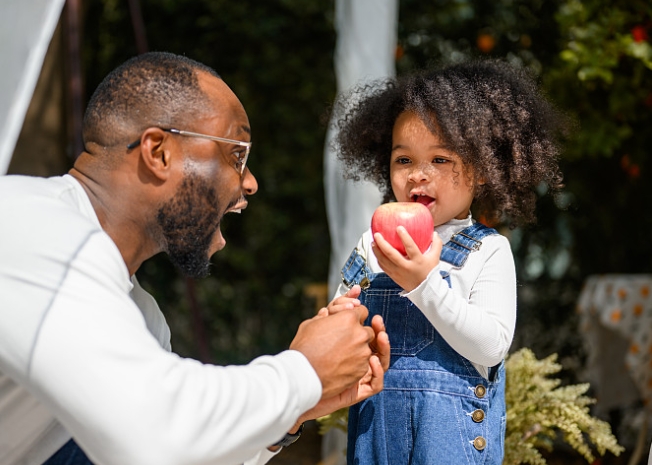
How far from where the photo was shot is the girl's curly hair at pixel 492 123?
7.36 ft

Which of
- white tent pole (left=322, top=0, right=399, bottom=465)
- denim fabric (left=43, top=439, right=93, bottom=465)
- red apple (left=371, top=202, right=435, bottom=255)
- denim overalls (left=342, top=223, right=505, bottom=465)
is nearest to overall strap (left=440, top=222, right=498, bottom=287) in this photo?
denim overalls (left=342, top=223, right=505, bottom=465)

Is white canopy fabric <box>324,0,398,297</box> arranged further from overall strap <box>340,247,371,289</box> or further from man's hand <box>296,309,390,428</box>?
man's hand <box>296,309,390,428</box>

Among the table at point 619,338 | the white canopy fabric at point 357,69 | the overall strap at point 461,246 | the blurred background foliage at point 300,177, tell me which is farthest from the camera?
the blurred background foliage at point 300,177

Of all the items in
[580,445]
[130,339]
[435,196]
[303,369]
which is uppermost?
[435,196]

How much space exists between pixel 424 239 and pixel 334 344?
0.52m

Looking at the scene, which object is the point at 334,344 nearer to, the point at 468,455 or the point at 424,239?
the point at 424,239

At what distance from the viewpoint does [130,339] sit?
131cm

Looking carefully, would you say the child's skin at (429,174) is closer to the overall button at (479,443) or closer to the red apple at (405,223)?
the red apple at (405,223)

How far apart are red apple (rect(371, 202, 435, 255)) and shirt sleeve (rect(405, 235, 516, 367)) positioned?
0.32 feet

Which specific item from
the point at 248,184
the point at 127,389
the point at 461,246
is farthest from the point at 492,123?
the point at 127,389

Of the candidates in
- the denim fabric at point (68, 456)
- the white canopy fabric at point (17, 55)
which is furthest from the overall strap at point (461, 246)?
the white canopy fabric at point (17, 55)

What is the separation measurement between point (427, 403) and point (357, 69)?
2128 millimetres

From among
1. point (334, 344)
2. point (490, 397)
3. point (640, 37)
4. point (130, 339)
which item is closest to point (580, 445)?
point (490, 397)

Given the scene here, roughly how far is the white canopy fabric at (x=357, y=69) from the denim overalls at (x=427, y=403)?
1.51 metres
